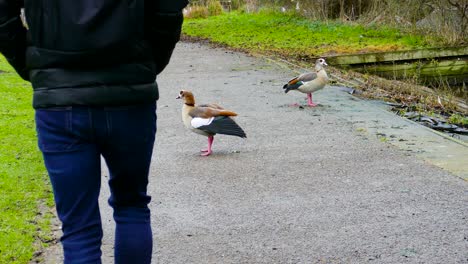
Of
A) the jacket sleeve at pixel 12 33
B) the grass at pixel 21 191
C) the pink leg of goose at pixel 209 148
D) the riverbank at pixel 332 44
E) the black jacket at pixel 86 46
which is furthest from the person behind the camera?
the riverbank at pixel 332 44

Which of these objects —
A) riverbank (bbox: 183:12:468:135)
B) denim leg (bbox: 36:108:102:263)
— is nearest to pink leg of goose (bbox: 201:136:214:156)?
riverbank (bbox: 183:12:468:135)

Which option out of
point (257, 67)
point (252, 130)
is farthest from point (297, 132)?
point (257, 67)

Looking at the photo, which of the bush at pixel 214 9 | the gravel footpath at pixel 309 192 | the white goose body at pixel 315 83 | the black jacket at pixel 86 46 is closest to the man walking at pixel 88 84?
the black jacket at pixel 86 46

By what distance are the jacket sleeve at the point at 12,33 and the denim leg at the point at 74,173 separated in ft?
0.90

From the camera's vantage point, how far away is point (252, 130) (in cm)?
947

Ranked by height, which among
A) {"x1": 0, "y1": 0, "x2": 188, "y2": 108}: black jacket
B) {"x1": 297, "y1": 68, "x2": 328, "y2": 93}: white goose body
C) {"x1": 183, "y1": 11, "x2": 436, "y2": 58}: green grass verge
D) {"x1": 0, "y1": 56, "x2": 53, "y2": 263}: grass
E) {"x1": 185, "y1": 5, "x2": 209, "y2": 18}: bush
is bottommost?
{"x1": 185, "y1": 5, "x2": 209, "y2": 18}: bush

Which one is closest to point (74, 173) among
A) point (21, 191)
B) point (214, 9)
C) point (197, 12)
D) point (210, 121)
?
point (21, 191)

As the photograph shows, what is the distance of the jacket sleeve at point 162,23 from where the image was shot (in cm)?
311

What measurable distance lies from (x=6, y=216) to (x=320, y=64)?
21.7ft

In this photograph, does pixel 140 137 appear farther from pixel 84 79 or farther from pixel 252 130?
pixel 252 130

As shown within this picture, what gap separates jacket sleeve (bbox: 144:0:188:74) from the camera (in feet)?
10.2

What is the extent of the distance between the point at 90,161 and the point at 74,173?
9 cm

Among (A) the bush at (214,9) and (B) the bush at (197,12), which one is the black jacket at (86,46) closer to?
(B) the bush at (197,12)

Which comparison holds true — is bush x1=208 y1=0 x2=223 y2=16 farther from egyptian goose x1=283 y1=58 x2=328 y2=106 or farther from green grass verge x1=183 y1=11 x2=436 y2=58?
egyptian goose x1=283 y1=58 x2=328 y2=106
